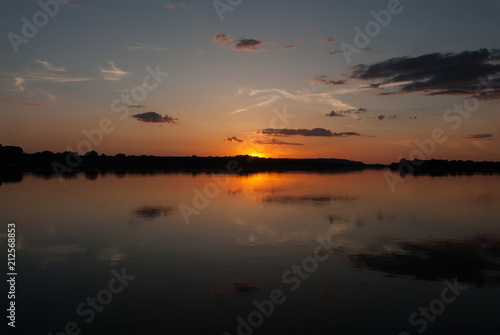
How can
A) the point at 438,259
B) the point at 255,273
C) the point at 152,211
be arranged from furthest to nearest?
the point at 152,211, the point at 438,259, the point at 255,273

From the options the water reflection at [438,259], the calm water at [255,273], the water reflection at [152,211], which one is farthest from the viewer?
the water reflection at [152,211]

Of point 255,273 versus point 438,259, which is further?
point 438,259

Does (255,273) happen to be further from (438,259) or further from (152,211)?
(152,211)

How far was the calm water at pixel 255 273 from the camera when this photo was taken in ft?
32.4

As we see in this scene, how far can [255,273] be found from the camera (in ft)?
Result: 44.7

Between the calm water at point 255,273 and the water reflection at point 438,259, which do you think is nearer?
the calm water at point 255,273

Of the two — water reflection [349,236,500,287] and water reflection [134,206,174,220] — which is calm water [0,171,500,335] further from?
water reflection [134,206,174,220]

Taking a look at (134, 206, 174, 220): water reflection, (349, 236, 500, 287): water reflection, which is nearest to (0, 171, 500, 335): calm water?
(349, 236, 500, 287): water reflection

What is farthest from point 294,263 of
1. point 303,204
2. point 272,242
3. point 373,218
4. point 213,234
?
point 303,204

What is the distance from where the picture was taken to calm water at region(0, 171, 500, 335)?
9.87 m

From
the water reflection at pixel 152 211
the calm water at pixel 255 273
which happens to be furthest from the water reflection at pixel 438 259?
the water reflection at pixel 152 211

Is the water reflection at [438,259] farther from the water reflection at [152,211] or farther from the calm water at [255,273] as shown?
the water reflection at [152,211]

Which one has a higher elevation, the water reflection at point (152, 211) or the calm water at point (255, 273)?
the water reflection at point (152, 211)

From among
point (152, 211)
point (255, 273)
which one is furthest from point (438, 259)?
point (152, 211)
